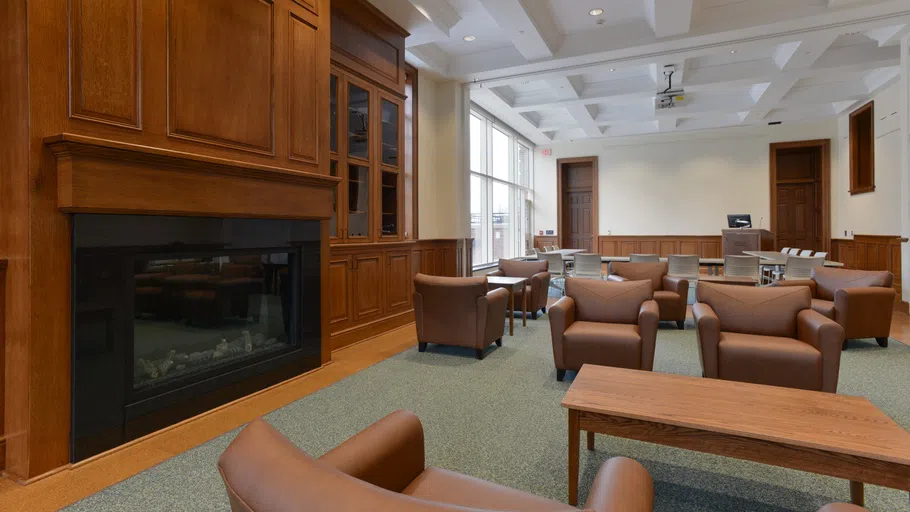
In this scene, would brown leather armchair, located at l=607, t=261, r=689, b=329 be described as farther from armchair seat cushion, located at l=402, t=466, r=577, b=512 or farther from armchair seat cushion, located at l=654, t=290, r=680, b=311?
armchair seat cushion, located at l=402, t=466, r=577, b=512

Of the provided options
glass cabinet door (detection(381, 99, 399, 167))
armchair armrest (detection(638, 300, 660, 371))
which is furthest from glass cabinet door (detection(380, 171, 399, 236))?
armchair armrest (detection(638, 300, 660, 371))

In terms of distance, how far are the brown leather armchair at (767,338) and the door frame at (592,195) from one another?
9415 millimetres

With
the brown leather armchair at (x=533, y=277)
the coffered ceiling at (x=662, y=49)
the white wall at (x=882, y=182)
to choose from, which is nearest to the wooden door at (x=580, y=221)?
the coffered ceiling at (x=662, y=49)

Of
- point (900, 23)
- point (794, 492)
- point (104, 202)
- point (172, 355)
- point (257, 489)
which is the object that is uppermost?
point (900, 23)

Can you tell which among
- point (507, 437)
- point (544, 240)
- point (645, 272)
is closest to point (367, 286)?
point (507, 437)

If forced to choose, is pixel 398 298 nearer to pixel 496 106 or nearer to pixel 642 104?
pixel 496 106

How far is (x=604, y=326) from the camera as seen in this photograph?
3783 millimetres

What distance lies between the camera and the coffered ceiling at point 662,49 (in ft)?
17.6

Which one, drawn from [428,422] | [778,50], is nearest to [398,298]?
[428,422]

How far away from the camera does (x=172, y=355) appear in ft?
9.89

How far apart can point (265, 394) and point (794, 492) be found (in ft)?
10.9

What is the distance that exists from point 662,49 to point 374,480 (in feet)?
22.2

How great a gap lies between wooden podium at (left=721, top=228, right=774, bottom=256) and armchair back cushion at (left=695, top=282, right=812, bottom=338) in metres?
7.35

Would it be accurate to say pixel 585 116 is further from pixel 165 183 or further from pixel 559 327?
pixel 165 183
